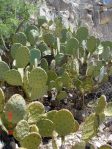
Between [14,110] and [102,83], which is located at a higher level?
[14,110]

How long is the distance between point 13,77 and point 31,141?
1.19 metres

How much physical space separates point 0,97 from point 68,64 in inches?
71.9

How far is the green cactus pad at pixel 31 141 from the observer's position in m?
3.63

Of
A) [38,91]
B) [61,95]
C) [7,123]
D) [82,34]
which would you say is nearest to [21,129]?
[7,123]

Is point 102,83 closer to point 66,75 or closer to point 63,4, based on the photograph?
point 66,75

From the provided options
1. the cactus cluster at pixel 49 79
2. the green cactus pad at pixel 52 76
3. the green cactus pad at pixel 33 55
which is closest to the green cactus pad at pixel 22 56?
the cactus cluster at pixel 49 79

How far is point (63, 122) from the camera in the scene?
3953mm

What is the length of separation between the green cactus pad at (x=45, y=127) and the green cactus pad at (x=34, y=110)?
2.9 inches

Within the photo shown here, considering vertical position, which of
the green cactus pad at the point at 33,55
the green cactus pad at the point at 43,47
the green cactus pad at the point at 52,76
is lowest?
the green cactus pad at the point at 52,76

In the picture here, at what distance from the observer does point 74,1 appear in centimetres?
1025

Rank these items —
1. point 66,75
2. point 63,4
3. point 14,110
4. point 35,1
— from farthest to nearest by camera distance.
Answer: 1. point 63,4
2. point 35,1
3. point 66,75
4. point 14,110

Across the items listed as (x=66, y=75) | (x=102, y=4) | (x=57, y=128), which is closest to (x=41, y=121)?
(x=57, y=128)

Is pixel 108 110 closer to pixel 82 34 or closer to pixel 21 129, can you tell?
pixel 21 129

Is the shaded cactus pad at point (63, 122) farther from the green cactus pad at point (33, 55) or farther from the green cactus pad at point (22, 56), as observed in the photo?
the green cactus pad at point (33, 55)
